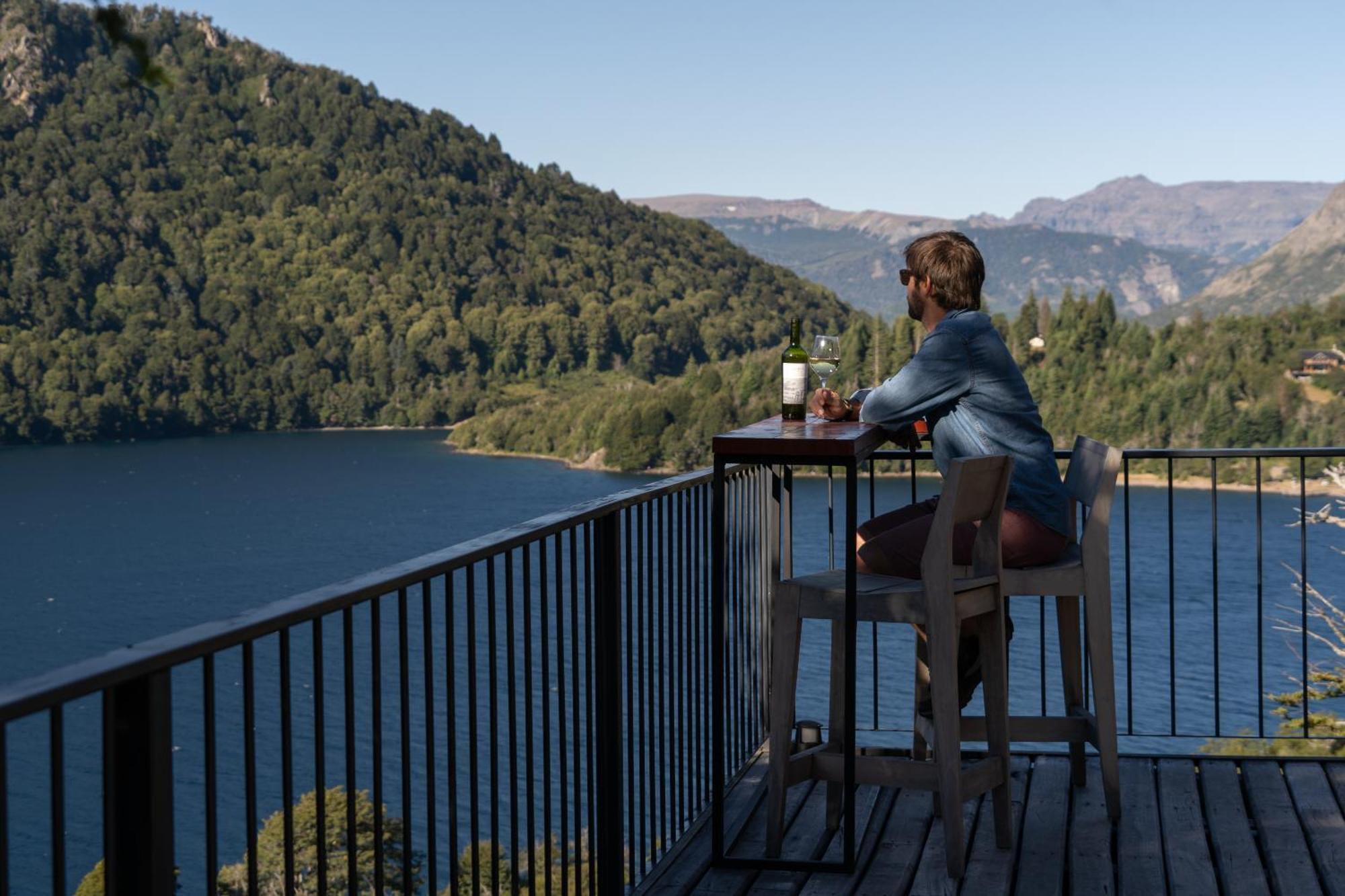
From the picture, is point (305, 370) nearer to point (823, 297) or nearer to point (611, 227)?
point (611, 227)

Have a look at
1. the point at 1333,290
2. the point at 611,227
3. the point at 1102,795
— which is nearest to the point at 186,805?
the point at 1102,795

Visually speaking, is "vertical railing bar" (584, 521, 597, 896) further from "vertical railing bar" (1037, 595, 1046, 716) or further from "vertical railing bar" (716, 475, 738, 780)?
"vertical railing bar" (1037, 595, 1046, 716)

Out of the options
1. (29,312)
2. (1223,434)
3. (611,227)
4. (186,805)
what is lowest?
(186,805)

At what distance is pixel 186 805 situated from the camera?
35.4m

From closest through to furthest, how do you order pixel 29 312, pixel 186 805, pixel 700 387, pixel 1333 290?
pixel 186 805, pixel 700 387, pixel 29 312, pixel 1333 290

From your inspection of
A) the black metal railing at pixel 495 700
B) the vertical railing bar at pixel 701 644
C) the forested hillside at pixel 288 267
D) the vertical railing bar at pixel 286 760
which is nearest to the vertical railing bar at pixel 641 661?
the black metal railing at pixel 495 700

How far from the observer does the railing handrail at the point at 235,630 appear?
0.94 meters

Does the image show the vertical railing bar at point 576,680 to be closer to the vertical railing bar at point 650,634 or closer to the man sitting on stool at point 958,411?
the vertical railing bar at point 650,634

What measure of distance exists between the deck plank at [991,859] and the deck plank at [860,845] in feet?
0.67

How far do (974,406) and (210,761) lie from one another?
6.32 ft

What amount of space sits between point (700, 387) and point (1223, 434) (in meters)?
29.1

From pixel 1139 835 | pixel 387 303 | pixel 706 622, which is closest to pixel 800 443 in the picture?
pixel 706 622

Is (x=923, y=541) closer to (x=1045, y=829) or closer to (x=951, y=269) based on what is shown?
(x=951, y=269)

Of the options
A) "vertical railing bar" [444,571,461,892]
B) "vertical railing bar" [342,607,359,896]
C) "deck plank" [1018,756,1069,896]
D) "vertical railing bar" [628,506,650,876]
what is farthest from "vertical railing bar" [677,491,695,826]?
"vertical railing bar" [342,607,359,896]
